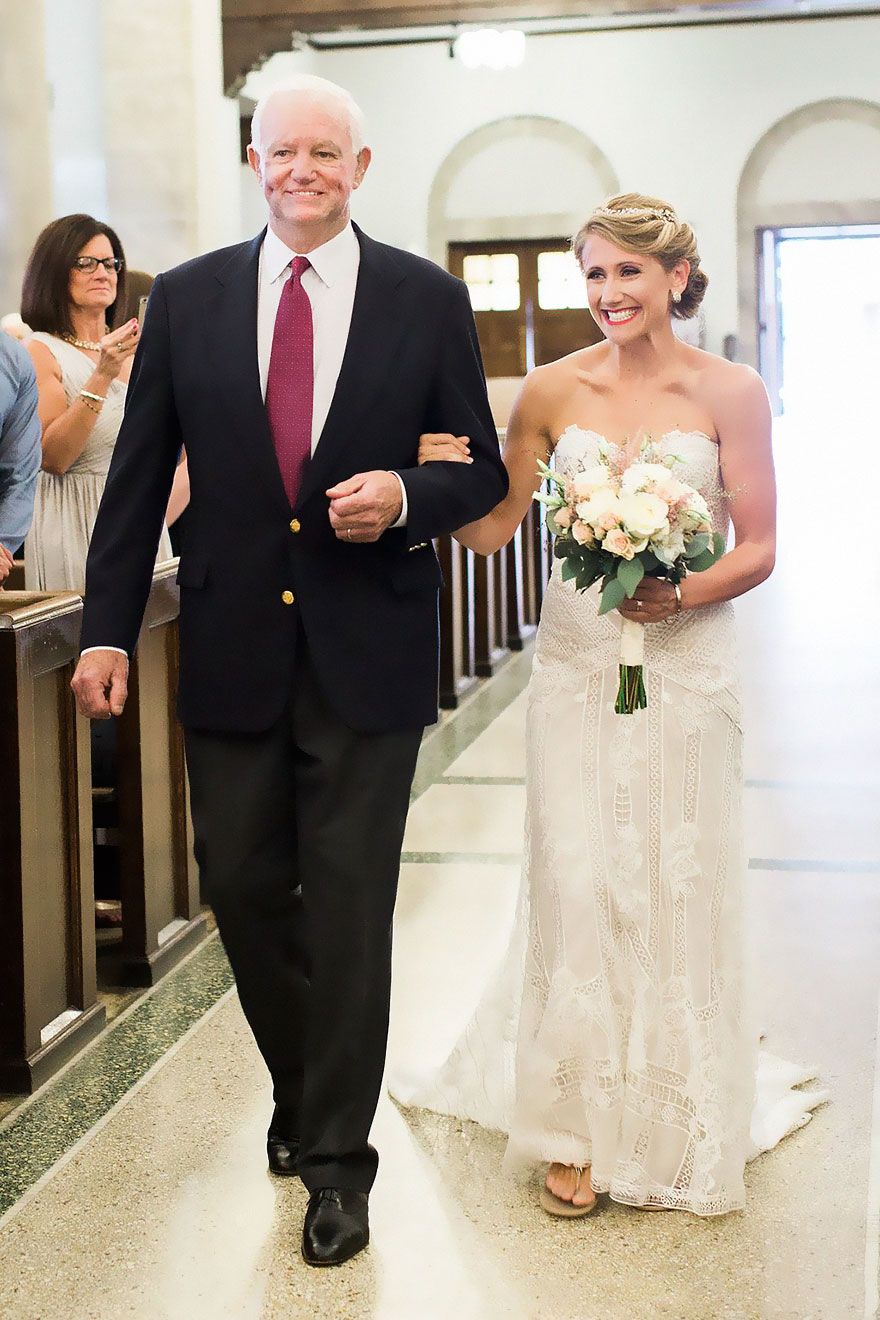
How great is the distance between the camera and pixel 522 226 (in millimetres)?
18109

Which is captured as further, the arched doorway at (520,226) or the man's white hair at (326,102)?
the arched doorway at (520,226)

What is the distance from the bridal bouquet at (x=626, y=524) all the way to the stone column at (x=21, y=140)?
7.68 m

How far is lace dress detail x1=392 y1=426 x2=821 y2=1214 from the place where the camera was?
289 cm

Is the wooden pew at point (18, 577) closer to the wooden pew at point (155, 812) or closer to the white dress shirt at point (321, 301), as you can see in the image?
the wooden pew at point (155, 812)

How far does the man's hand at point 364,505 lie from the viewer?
2.49 metres

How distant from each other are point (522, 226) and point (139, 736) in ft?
48.6

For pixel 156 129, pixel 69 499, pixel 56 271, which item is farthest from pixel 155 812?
pixel 156 129

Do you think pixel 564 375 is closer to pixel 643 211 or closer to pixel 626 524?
pixel 643 211

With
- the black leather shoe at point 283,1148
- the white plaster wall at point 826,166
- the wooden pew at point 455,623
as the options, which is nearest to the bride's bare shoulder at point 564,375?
the black leather shoe at point 283,1148

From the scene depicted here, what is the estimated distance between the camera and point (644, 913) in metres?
2.92

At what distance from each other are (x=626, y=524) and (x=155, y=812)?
2052mm

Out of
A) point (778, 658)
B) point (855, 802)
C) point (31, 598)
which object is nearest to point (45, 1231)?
point (31, 598)

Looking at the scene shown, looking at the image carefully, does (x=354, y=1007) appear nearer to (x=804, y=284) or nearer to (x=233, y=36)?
(x=233, y=36)

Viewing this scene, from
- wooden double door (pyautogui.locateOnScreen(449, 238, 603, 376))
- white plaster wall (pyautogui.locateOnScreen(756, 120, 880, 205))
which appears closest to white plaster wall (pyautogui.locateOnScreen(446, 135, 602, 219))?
wooden double door (pyautogui.locateOnScreen(449, 238, 603, 376))
